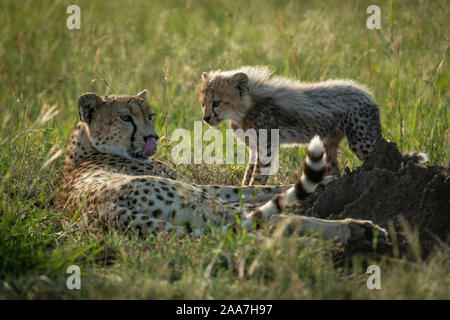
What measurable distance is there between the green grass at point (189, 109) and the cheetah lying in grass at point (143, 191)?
0.13 metres

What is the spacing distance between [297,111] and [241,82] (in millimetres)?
491

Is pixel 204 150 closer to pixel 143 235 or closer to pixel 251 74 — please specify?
pixel 251 74

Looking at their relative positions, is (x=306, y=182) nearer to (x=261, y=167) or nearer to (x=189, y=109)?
(x=261, y=167)

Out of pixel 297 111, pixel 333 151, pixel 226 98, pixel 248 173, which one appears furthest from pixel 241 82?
pixel 333 151

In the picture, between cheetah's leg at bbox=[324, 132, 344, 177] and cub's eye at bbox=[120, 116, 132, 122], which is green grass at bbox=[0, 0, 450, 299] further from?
cub's eye at bbox=[120, 116, 132, 122]

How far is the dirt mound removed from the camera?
3.19m

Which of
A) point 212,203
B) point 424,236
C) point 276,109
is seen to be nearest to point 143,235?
point 212,203

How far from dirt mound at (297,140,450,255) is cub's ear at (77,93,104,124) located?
5.05ft

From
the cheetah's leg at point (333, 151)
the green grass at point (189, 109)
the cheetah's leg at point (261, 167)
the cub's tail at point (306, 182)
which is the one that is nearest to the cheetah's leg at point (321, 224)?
the cub's tail at point (306, 182)

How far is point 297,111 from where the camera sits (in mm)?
4605

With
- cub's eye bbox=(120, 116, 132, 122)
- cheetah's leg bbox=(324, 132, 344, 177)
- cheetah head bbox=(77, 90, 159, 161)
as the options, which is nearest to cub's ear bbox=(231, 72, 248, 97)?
cheetah's leg bbox=(324, 132, 344, 177)

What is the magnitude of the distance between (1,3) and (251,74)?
4.38 metres

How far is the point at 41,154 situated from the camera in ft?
14.2

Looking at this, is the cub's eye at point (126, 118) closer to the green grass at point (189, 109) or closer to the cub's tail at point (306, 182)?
the green grass at point (189, 109)
